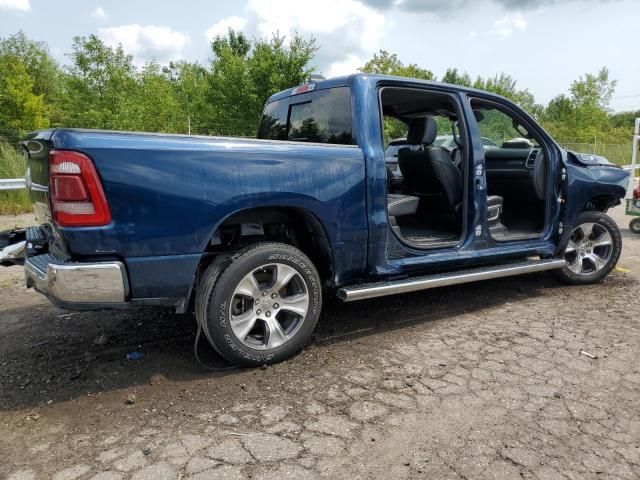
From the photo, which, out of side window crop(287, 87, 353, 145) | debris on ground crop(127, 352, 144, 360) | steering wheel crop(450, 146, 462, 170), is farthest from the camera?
steering wheel crop(450, 146, 462, 170)

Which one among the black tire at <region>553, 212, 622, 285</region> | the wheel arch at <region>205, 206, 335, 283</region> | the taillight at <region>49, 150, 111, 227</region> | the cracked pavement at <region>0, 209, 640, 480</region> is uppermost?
the taillight at <region>49, 150, 111, 227</region>

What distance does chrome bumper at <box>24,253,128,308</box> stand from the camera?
2.73 m

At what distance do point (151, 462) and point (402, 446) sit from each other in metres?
1.22

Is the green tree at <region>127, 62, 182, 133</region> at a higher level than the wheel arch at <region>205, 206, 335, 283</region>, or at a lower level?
higher

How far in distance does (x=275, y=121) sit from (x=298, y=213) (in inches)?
62.3

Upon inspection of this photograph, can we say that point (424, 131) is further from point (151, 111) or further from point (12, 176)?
point (151, 111)

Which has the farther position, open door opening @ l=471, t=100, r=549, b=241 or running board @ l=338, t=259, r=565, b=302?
open door opening @ l=471, t=100, r=549, b=241

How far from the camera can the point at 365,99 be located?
12.2 feet

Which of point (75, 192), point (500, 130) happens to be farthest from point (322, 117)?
point (500, 130)

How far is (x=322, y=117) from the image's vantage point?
4.07 m

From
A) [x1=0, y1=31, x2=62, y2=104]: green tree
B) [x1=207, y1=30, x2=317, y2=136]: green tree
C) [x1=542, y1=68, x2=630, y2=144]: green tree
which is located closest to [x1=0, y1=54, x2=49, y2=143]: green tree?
[x1=207, y1=30, x2=317, y2=136]: green tree

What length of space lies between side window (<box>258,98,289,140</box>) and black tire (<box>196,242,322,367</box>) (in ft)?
5.28

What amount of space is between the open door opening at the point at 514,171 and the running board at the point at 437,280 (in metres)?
0.31

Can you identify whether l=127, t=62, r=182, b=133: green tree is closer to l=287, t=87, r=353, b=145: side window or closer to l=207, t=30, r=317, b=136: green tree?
l=207, t=30, r=317, b=136: green tree
